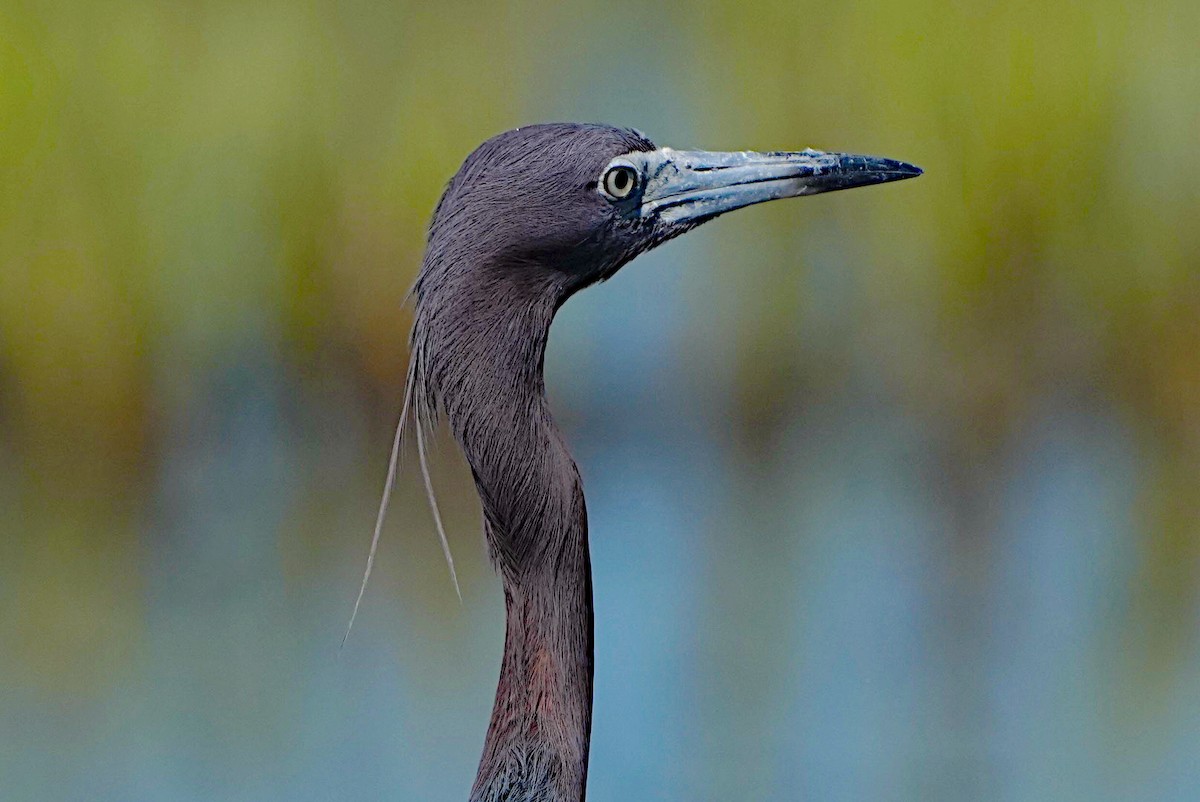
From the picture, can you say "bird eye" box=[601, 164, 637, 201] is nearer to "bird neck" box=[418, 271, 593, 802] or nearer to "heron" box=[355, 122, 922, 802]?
"heron" box=[355, 122, 922, 802]

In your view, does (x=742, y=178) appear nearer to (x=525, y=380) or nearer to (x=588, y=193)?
(x=588, y=193)

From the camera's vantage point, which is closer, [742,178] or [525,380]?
[525,380]

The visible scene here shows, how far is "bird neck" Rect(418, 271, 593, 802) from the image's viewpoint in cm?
161

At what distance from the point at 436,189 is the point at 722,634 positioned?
1.47 metres

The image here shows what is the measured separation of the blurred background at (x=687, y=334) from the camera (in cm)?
377

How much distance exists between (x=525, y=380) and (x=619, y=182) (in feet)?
0.91

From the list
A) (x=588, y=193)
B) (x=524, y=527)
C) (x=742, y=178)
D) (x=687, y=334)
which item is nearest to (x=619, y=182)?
(x=588, y=193)

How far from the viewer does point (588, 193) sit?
1.65 m

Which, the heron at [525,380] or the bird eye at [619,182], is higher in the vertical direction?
the bird eye at [619,182]

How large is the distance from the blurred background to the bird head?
2.06m

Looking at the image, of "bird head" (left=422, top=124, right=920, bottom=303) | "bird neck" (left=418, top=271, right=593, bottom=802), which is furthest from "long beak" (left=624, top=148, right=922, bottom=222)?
"bird neck" (left=418, top=271, right=593, bottom=802)

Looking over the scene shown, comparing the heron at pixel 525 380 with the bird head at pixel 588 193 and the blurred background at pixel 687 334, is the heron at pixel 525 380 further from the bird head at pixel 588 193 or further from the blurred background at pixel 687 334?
the blurred background at pixel 687 334

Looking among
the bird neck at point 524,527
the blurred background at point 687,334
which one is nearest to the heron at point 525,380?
the bird neck at point 524,527

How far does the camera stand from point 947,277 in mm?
4004
